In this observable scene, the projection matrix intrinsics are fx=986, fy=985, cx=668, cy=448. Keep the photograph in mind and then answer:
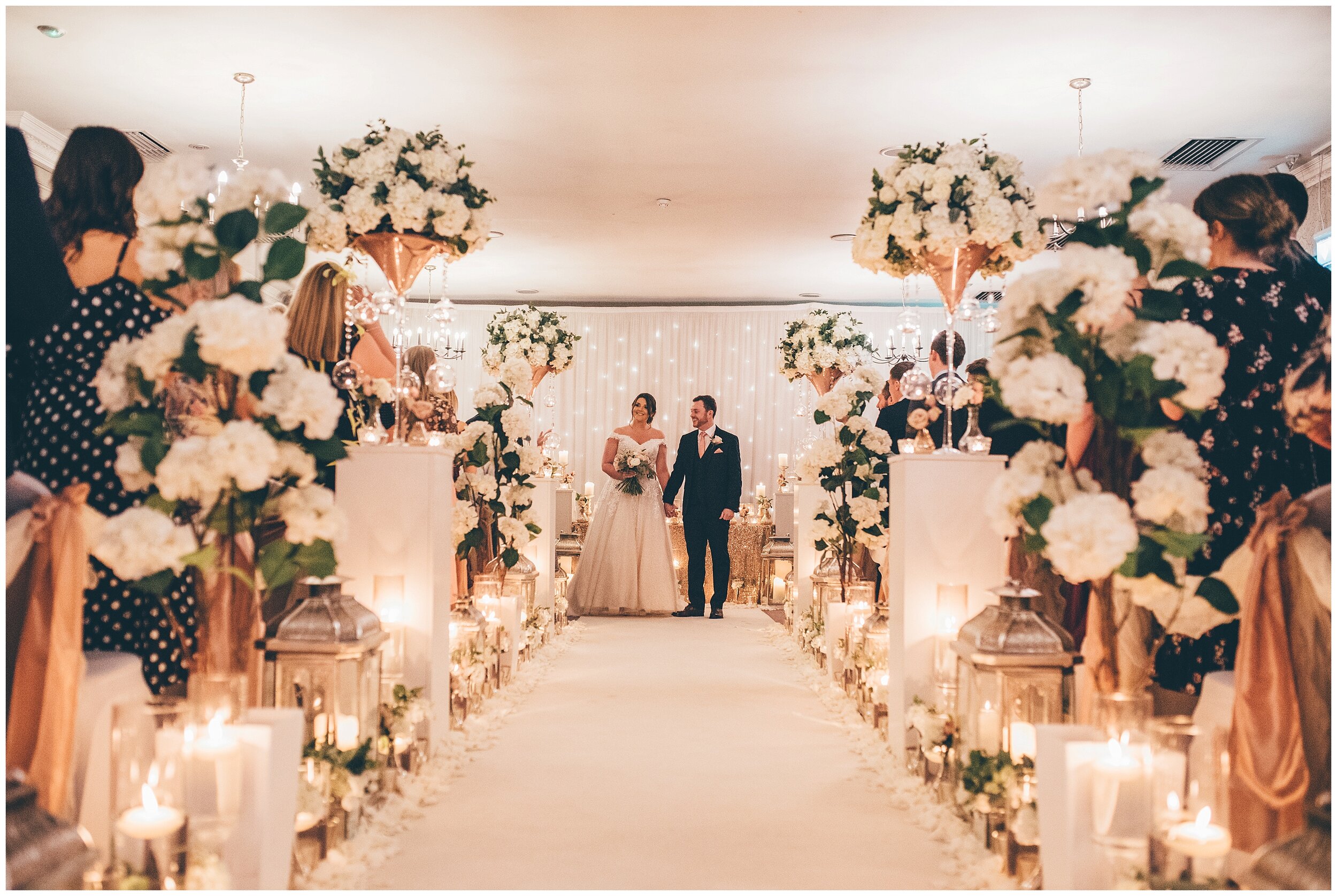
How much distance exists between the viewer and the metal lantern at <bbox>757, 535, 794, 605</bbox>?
28.3 ft

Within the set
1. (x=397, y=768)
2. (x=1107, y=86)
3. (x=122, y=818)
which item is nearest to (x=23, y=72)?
(x=397, y=768)

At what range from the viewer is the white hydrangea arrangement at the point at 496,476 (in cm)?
492

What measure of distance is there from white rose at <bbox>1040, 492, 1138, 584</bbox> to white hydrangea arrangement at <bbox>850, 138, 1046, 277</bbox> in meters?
1.86

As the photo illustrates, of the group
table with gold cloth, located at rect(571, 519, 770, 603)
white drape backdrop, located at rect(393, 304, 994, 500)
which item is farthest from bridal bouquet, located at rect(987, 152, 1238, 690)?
white drape backdrop, located at rect(393, 304, 994, 500)

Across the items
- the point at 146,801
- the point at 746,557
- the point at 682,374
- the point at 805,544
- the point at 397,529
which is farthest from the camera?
the point at 682,374

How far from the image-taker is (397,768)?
3.28 metres

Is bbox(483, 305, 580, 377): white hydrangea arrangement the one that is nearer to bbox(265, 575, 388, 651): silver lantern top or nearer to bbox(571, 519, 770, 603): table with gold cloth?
bbox(571, 519, 770, 603): table with gold cloth

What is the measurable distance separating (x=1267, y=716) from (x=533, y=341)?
296 inches

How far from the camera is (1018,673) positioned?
110 inches

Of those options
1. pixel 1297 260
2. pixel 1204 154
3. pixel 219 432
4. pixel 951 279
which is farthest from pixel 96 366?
pixel 1204 154

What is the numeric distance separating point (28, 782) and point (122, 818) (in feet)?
0.87

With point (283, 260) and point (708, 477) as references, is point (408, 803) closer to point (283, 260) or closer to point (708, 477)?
point (283, 260)

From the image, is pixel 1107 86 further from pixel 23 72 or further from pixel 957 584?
pixel 23 72

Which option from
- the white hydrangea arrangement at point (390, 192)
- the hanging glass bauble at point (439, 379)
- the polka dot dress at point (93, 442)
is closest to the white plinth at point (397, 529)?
the hanging glass bauble at point (439, 379)
